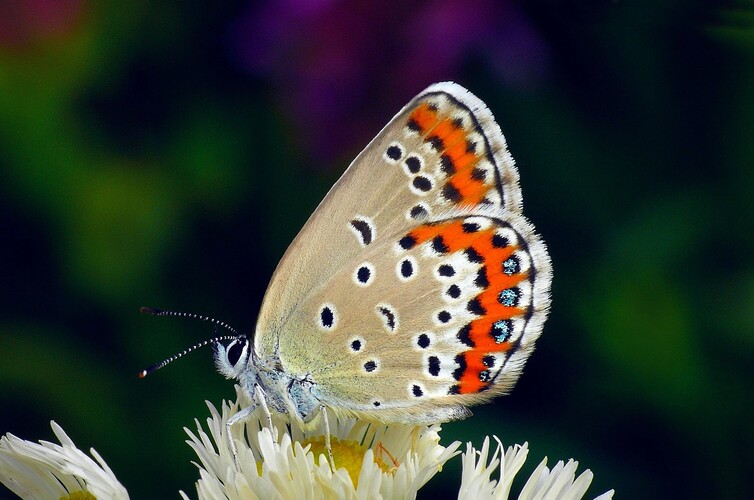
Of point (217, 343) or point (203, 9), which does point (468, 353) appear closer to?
point (217, 343)

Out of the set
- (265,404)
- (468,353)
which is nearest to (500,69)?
(468,353)

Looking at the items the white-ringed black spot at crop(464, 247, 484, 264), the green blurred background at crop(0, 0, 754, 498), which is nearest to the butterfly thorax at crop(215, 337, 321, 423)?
the white-ringed black spot at crop(464, 247, 484, 264)

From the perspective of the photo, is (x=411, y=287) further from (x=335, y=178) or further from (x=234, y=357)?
(x=335, y=178)

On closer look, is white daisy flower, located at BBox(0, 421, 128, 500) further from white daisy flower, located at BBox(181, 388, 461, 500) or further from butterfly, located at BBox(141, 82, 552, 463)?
butterfly, located at BBox(141, 82, 552, 463)

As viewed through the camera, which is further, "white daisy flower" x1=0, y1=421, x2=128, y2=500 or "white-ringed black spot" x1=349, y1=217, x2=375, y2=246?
"white-ringed black spot" x1=349, y1=217, x2=375, y2=246

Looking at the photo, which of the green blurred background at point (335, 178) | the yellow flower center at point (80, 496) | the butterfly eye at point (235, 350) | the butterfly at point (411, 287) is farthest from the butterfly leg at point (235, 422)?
the green blurred background at point (335, 178)
